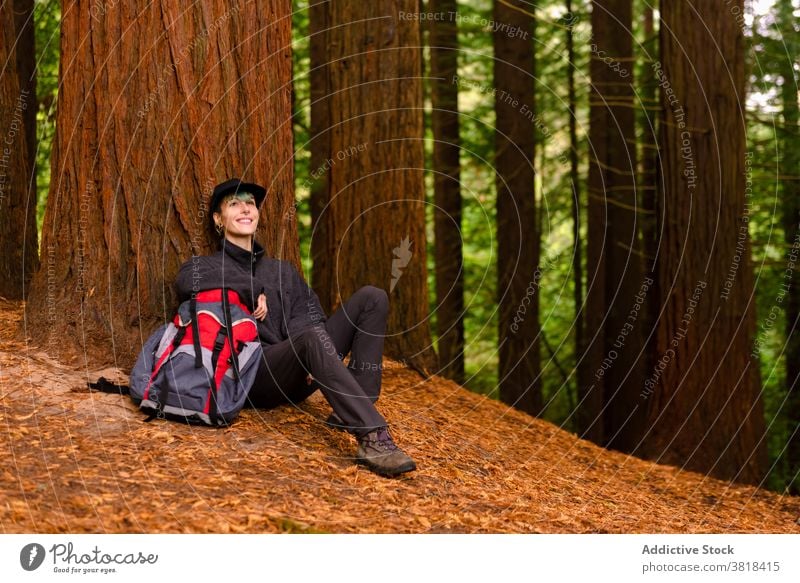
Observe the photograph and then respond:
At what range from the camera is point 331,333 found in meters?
6.19

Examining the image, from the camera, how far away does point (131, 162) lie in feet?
21.4

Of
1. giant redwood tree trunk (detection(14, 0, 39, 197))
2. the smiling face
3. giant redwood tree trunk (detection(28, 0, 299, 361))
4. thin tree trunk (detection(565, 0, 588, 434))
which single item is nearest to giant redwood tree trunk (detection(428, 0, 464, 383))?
thin tree trunk (detection(565, 0, 588, 434))

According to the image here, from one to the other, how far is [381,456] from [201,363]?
48.6 inches

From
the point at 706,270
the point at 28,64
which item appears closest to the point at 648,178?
the point at 706,270

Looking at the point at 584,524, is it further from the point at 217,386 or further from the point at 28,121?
the point at 28,121

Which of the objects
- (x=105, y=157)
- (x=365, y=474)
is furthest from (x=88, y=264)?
(x=365, y=474)

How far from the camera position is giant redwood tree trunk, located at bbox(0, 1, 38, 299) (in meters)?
8.61

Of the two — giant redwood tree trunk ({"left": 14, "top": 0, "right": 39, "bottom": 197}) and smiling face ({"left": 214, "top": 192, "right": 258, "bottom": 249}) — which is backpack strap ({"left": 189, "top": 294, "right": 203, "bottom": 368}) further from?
giant redwood tree trunk ({"left": 14, "top": 0, "right": 39, "bottom": 197})

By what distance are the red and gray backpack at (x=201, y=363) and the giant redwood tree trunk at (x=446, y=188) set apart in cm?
744

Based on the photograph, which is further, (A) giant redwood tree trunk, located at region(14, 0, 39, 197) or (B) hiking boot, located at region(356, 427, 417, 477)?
(A) giant redwood tree trunk, located at region(14, 0, 39, 197)

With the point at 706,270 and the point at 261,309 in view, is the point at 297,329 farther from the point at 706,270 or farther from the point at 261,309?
the point at 706,270

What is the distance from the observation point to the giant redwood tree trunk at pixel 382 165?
28.7 ft

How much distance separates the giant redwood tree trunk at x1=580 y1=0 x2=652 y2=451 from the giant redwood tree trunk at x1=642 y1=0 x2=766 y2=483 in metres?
4.49
